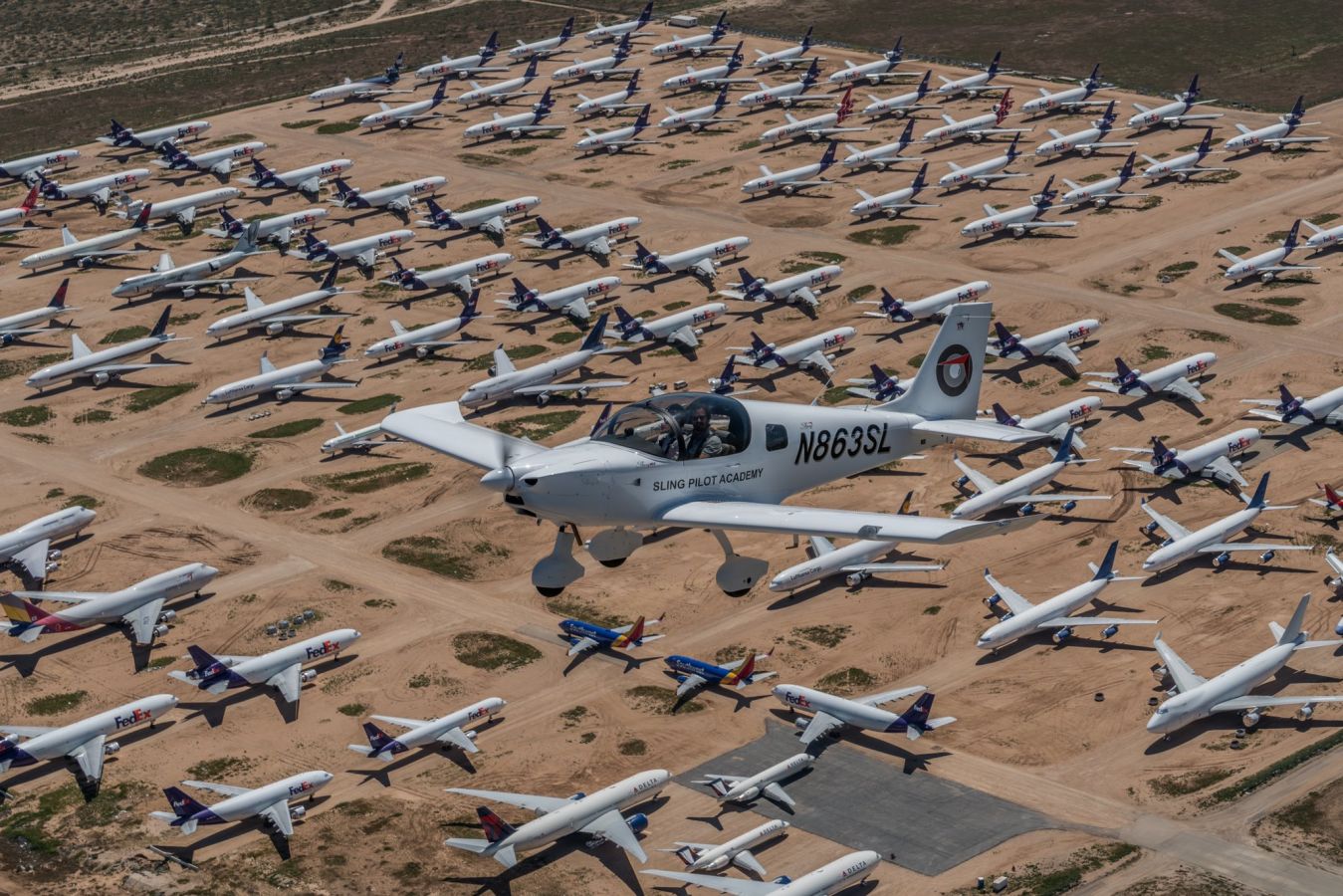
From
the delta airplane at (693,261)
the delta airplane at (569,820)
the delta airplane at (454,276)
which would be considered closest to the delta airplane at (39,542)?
the delta airplane at (569,820)

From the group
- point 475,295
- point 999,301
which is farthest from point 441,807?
point 999,301

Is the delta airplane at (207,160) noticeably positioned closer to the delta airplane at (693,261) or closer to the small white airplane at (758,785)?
the delta airplane at (693,261)

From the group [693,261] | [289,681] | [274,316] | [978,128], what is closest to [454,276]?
[274,316]

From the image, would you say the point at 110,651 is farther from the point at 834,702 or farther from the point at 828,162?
the point at 828,162

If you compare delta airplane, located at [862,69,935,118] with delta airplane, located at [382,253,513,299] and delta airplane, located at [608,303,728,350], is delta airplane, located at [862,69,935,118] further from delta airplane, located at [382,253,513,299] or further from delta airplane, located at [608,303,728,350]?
delta airplane, located at [608,303,728,350]

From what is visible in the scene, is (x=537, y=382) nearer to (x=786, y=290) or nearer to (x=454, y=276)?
(x=454, y=276)

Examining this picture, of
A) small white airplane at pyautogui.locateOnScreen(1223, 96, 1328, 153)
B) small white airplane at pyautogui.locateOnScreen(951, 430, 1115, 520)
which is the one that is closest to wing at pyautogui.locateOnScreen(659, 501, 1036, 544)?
small white airplane at pyautogui.locateOnScreen(951, 430, 1115, 520)
